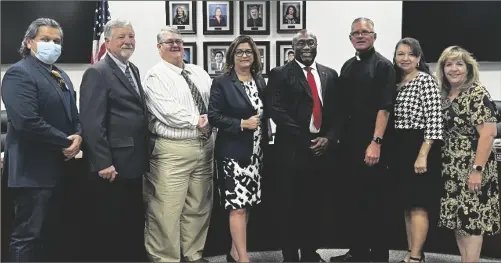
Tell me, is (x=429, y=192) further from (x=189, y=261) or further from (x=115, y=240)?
(x=115, y=240)

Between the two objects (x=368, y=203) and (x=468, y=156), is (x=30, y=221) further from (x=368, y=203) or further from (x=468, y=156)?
(x=468, y=156)

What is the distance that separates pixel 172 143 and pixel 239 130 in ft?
1.43

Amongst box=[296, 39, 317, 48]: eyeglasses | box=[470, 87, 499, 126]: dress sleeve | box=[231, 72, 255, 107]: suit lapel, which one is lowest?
box=[470, 87, 499, 126]: dress sleeve

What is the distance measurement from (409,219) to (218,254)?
1.35 m

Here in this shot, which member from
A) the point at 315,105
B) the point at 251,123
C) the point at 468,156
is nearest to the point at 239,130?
the point at 251,123

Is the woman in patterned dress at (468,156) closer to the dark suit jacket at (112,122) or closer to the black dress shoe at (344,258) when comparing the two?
the black dress shoe at (344,258)

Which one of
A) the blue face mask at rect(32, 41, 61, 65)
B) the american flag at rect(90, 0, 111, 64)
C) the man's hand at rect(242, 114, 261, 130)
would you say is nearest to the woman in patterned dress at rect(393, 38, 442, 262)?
the man's hand at rect(242, 114, 261, 130)

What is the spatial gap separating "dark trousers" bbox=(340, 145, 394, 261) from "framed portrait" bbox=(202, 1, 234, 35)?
2559 mm

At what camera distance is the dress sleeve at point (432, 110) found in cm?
286

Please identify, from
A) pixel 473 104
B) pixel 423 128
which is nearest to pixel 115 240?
pixel 423 128

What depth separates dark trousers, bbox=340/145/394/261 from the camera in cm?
311

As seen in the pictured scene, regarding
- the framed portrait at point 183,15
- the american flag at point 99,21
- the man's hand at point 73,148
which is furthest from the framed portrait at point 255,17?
the man's hand at point 73,148

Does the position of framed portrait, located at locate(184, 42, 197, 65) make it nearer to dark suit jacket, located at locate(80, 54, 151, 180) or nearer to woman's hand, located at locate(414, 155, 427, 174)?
dark suit jacket, located at locate(80, 54, 151, 180)

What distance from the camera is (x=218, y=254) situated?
3529mm
